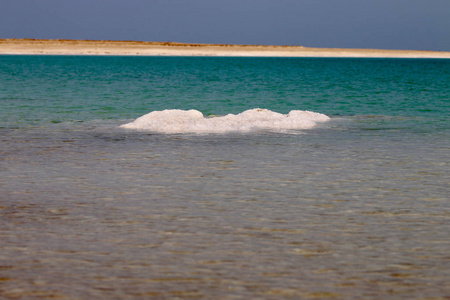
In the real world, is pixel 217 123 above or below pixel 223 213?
below

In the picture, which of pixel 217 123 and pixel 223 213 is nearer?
pixel 223 213

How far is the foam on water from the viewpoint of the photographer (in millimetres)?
20391

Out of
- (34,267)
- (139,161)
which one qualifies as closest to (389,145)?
(139,161)

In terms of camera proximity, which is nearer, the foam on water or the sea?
the sea

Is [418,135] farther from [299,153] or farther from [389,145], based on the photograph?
[299,153]

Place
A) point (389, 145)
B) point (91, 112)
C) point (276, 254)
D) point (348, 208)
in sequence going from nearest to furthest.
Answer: point (276, 254) → point (348, 208) → point (389, 145) → point (91, 112)

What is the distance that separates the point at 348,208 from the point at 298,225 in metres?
1.29

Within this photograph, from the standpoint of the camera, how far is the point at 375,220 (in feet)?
30.3

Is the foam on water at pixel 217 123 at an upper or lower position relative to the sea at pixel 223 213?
lower

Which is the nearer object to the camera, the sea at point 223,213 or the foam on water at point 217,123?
the sea at point 223,213

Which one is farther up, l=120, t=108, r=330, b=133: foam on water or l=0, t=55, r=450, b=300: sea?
l=0, t=55, r=450, b=300: sea

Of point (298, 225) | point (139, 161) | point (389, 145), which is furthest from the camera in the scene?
point (389, 145)

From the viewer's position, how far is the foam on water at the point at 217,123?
20.4 metres

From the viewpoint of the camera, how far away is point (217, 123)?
21078 millimetres
